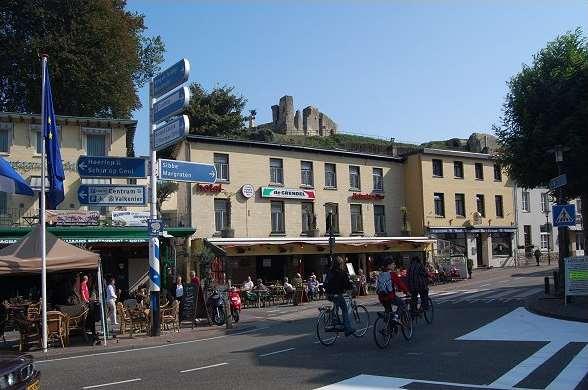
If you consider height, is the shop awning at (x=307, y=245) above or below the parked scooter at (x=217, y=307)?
above

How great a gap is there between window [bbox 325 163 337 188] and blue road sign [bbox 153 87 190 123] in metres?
21.6

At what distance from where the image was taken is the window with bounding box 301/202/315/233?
3594cm

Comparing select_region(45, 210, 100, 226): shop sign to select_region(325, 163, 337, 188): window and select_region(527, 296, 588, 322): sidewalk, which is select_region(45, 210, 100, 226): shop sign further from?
select_region(527, 296, 588, 322): sidewalk

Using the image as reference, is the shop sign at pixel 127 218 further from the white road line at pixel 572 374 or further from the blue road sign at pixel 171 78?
the white road line at pixel 572 374

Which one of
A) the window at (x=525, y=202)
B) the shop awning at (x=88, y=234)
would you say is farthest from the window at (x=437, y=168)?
the shop awning at (x=88, y=234)

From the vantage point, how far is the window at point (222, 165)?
1284 inches

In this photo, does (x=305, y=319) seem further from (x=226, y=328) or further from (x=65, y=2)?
(x=65, y=2)

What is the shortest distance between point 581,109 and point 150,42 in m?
32.4

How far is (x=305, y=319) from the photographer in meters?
20.0

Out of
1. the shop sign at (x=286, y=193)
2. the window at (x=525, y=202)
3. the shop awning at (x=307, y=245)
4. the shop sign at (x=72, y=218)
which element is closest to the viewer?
the shop sign at (x=72, y=218)

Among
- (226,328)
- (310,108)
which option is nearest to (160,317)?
(226,328)

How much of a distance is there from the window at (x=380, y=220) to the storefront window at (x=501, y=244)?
1076 cm

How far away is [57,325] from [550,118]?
16244 millimetres

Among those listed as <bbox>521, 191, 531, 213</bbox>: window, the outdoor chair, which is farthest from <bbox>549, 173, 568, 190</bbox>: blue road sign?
<bbox>521, 191, 531, 213</bbox>: window
